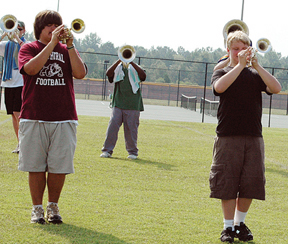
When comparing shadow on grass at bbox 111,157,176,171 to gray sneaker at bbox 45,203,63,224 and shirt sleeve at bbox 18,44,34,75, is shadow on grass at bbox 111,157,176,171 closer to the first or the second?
gray sneaker at bbox 45,203,63,224

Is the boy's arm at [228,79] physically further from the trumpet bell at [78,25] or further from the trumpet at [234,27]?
the trumpet at [234,27]

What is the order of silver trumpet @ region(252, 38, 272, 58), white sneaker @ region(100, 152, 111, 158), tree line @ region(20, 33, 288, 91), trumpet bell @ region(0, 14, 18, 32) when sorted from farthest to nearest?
tree line @ region(20, 33, 288, 91), white sneaker @ region(100, 152, 111, 158), trumpet bell @ region(0, 14, 18, 32), silver trumpet @ region(252, 38, 272, 58)

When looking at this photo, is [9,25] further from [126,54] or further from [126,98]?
[126,98]

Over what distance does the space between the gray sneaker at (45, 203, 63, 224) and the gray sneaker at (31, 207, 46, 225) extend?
6cm

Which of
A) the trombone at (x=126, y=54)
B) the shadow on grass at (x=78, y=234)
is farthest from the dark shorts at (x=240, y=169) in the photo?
the trombone at (x=126, y=54)

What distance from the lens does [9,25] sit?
7625mm

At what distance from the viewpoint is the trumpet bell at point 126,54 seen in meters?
8.55

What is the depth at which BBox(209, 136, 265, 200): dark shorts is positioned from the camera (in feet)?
12.5

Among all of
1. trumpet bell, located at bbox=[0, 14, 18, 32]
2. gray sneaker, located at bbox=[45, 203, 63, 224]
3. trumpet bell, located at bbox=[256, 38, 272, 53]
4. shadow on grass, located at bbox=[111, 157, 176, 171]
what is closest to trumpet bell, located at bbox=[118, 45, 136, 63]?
shadow on grass, located at bbox=[111, 157, 176, 171]

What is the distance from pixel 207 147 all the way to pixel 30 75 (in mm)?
7167

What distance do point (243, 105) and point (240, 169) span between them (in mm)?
507

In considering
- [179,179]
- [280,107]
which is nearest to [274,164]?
[179,179]

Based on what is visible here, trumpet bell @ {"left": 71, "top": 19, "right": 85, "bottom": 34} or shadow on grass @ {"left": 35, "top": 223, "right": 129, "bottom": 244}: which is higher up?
trumpet bell @ {"left": 71, "top": 19, "right": 85, "bottom": 34}

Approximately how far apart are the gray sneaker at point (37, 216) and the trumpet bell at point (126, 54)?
4.86 m
